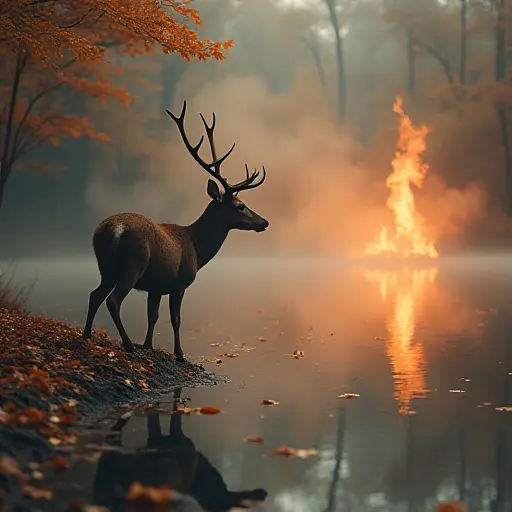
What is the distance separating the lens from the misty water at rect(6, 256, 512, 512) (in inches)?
210

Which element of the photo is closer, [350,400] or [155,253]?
[350,400]

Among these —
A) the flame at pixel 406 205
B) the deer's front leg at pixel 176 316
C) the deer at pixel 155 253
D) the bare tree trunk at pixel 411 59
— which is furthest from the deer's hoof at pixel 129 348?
the bare tree trunk at pixel 411 59

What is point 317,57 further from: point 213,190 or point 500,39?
point 213,190

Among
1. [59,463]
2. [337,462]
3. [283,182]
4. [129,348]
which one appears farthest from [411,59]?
[59,463]

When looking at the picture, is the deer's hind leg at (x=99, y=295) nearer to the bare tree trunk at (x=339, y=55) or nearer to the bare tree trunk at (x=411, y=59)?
the bare tree trunk at (x=339, y=55)

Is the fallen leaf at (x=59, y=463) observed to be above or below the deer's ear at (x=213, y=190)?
below

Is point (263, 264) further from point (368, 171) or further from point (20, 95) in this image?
point (20, 95)

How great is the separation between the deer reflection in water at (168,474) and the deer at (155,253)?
2.51 m

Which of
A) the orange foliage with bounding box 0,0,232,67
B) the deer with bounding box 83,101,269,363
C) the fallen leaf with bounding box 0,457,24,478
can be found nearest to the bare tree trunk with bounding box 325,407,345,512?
the fallen leaf with bounding box 0,457,24,478

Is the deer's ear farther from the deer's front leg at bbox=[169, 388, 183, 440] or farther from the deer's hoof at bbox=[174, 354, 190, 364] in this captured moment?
the deer's front leg at bbox=[169, 388, 183, 440]

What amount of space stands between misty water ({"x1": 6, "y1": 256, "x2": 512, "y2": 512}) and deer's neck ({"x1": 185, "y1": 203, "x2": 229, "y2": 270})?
139cm

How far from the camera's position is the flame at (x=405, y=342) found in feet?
28.6

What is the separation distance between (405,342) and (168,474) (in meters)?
7.70

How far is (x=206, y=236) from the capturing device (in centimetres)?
1016
